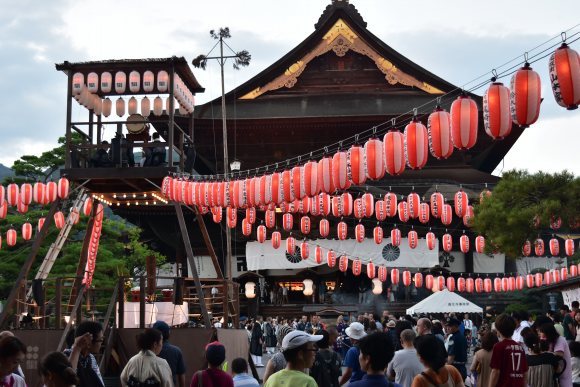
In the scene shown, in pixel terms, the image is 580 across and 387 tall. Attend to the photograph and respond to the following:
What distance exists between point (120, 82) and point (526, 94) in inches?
434

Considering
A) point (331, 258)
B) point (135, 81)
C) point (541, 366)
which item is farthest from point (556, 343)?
point (331, 258)

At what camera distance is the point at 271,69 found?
3903 centimetres

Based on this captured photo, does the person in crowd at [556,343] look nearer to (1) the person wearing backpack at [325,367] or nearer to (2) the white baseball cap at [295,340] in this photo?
(1) the person wearing backpack at [325,367]

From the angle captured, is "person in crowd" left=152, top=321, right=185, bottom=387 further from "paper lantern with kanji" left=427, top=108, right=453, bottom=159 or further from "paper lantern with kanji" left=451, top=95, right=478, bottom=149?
"paper lantern with kanji" left=427, top=108, right=453, bottom=159

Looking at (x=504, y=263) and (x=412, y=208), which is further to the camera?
(x=504, y=263)

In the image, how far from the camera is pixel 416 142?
15398 mm

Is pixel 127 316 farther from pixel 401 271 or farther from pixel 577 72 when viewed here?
pixel 401 271

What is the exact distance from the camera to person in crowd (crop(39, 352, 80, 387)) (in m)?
5.81

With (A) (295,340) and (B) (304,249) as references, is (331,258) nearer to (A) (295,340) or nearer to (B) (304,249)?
(B) (304,249)

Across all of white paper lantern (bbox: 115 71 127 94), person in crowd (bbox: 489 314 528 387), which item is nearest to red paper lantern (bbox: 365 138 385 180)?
white paper lantern (bbox: 115 71 127 94)

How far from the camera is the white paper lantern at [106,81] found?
64.3 feet

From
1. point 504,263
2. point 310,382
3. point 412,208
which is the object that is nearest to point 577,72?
point 310,382

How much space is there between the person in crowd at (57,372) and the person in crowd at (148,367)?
6.45ft

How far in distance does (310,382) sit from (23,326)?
13.7m
